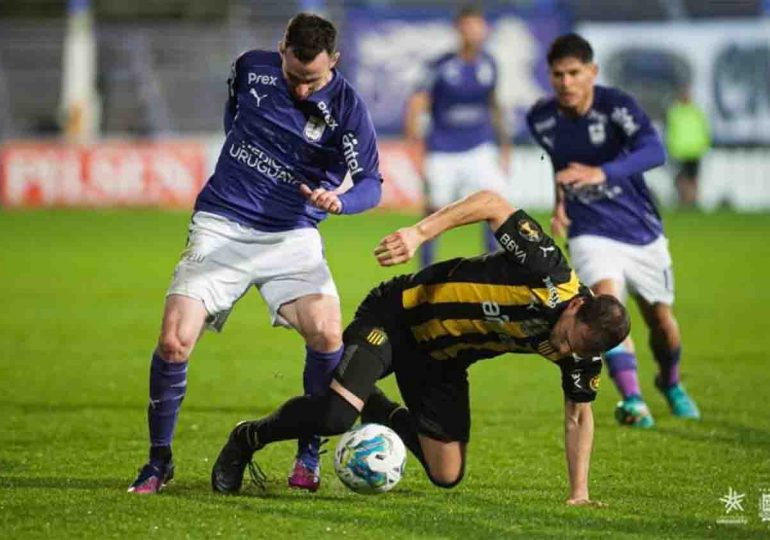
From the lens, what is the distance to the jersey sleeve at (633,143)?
30.4ft

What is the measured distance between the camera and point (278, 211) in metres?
7.46

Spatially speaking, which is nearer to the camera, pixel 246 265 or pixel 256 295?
pixel 246 265

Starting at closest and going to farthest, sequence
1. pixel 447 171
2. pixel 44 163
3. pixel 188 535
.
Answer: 1. pixel 188 535
2. pixel 447 171
3. pixel 44 163

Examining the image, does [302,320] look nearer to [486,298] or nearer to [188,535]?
[486,298]

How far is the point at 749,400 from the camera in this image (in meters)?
10.3

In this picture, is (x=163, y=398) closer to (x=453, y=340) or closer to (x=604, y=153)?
(x=453, y=340)

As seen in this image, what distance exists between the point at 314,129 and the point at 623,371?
303cm

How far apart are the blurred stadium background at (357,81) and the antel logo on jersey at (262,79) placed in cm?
2016

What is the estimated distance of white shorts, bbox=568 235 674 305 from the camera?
31.5ft

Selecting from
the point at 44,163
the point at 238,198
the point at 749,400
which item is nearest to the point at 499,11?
the point at 44,163

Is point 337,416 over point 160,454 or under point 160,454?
over

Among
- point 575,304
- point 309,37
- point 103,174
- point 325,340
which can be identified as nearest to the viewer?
point 575,304

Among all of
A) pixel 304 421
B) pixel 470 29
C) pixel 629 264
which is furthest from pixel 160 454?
pixel 470 29

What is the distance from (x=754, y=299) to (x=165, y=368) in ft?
34.8
